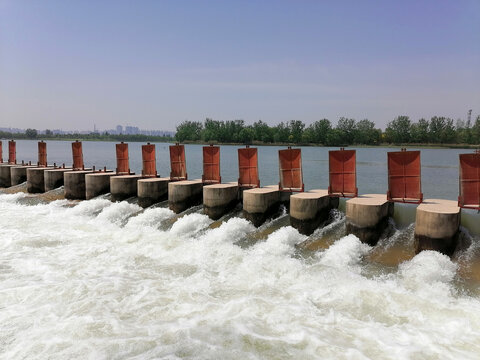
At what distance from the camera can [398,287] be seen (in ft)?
30.5

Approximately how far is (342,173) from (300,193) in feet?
5.70

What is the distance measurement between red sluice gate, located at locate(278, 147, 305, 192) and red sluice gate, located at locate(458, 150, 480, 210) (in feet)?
18.9

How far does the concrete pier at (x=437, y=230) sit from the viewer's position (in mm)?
10461

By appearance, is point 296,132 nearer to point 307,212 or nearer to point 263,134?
point 263,134

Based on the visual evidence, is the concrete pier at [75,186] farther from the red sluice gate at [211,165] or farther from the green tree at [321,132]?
the green tree at [321,132]

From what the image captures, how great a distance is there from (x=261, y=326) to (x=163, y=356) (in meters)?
2.04

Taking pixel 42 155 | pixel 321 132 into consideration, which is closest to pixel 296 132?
pixel 321 132

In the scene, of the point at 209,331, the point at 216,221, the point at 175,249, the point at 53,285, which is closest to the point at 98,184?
the point at 216,221

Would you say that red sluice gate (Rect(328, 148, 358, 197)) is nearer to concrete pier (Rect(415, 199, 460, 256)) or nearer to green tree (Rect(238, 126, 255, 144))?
concrete pier (Rect(415, 199, 460, 256))

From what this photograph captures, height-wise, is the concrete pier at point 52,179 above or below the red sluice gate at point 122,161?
below

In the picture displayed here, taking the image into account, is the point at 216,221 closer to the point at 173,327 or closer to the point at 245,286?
the point at 245,286

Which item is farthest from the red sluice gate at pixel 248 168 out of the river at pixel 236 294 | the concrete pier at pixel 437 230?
the concrete pier at pixel 437 230

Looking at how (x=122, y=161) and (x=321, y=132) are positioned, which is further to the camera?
(x=321, y=132)

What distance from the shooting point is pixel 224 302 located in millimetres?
8797
